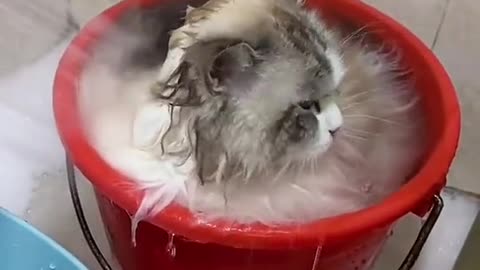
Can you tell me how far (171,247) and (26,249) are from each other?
177 millimetres

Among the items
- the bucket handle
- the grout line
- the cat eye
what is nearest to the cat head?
the cat eye

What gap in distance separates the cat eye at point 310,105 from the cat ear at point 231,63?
6 centimetres

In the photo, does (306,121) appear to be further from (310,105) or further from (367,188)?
(367,188)

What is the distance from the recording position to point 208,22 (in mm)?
753

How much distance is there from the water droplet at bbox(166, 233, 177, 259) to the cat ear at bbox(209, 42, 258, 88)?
159 millimetres

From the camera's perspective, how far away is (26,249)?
90 cm

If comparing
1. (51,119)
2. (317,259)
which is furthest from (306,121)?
(51,119)

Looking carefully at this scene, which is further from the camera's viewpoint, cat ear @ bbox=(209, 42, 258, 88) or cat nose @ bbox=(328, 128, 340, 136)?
cat nose @ bbox=(328, 128, 340, 136)

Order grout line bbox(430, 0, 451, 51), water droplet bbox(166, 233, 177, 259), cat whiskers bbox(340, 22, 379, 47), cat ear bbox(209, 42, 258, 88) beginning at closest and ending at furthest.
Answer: cat ear bbox(209, 42, 258, 88) < water droplet bbox(166, 233, 177, 259) < cat whiskers bbox(340, 22, 379, 47) < grout line bbox(430, 0, 451, 51)

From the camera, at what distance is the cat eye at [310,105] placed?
0.75 meters

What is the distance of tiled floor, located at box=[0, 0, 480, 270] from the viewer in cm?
111

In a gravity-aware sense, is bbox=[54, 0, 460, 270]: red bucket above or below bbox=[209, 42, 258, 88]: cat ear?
below

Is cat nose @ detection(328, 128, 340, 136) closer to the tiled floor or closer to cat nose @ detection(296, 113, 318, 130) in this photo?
cat nose @ detection(296, 113, 318, 130)

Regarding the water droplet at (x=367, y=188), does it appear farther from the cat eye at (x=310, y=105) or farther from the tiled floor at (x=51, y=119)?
the tiled floor at (x=51, y=119)
